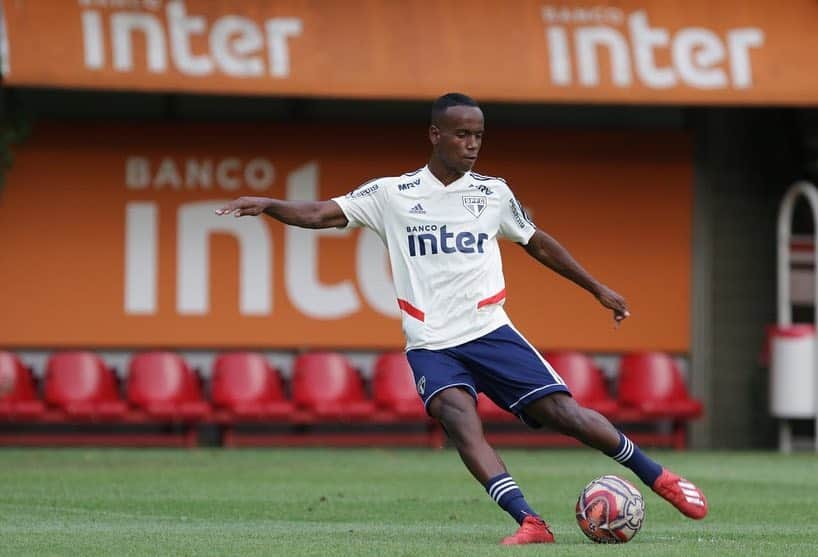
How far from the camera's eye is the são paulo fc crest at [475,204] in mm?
9695

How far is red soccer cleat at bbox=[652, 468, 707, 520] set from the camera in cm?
947

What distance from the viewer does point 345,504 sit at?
1261 cm

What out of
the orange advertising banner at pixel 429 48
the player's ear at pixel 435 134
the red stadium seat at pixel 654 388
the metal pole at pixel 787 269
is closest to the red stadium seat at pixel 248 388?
the orange advertising banner at pixel 429 48

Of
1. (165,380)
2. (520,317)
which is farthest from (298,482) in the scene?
(520,317)

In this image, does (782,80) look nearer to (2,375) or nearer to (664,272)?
(664,272)

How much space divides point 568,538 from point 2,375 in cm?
1045

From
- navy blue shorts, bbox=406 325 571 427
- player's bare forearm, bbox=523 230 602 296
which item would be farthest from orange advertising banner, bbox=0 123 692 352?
navy blue shorts, bbox=406 325 571 427

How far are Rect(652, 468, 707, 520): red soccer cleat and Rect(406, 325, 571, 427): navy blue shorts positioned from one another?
713mm

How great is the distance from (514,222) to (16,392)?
10500mm

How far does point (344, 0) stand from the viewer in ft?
59.9

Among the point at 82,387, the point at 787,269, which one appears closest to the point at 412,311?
the point at 82,387

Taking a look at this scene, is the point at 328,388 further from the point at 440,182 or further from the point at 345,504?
the point at 440,182

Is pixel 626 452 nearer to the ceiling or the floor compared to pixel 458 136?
nearer to the floor

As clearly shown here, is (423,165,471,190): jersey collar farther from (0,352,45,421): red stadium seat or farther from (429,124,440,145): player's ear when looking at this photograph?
(0,352,45,421): red stadium seat
